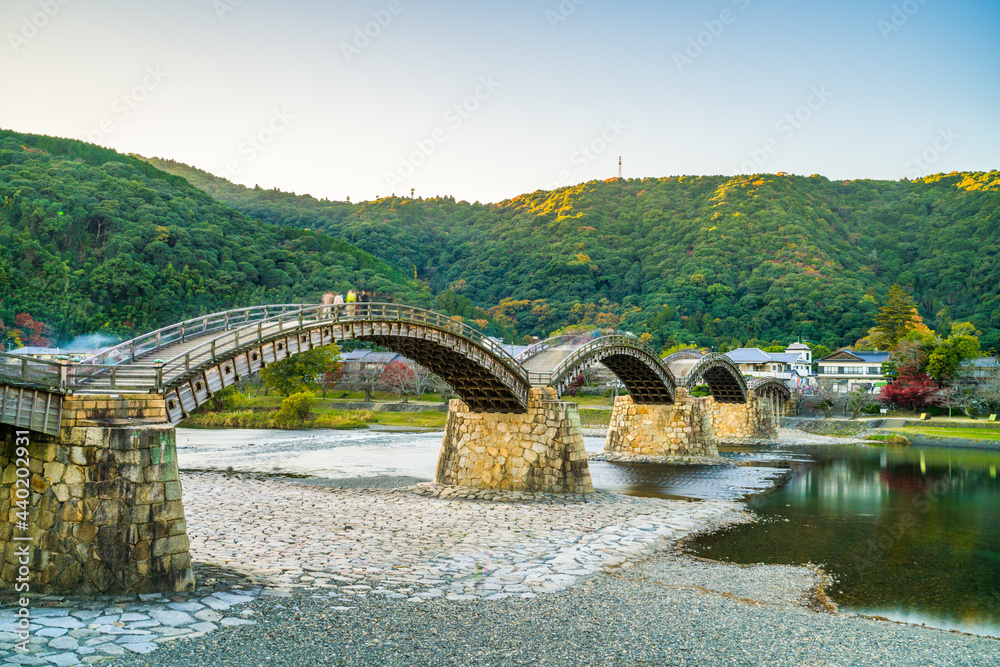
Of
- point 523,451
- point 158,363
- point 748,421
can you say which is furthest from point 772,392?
point 158,363

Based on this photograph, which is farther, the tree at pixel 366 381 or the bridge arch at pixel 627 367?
the tree at pixel 366 381

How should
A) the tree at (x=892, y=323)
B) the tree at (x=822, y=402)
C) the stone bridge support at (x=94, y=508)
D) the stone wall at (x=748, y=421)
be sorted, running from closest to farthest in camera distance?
the stone bridge support at (x=94, y=508) < the stone wall at (x=748, y=421) < the tree at (x=822, y=402) < the tree at (x=892, y=323)

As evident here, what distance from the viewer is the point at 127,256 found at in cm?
7225

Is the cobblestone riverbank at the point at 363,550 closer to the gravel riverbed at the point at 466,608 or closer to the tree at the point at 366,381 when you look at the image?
the gravel riverbed at the point at 466,608

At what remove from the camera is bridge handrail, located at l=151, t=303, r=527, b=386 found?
13273mm

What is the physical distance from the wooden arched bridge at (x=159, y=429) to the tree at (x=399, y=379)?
4157cm

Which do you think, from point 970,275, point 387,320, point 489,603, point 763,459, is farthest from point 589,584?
point 970,275

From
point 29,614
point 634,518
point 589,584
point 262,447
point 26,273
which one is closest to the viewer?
point 29,614

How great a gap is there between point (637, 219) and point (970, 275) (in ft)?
185

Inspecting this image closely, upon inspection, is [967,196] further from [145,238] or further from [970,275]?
[145,238]

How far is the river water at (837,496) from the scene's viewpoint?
13.8 m

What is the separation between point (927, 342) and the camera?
6216 cm

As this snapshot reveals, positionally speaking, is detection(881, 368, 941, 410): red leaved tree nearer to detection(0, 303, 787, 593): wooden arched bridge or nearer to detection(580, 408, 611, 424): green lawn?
detection(580, 408, 611, 424): green lawn

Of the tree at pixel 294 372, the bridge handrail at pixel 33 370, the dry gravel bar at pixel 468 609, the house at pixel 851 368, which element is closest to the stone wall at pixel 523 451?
the dry gravel bar at pixel 468 609
